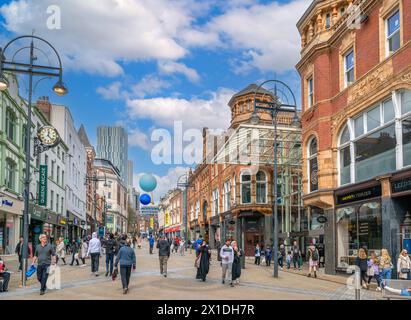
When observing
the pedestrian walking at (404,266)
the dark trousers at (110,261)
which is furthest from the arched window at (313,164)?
→ the dark trousers at (110,261)

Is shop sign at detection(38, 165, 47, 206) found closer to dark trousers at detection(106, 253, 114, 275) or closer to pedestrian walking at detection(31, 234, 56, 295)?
dark trousers at detection(106, 253, 114, 275)

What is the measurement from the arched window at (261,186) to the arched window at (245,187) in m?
0.90

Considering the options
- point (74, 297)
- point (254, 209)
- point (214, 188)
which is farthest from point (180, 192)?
point (74, 297)

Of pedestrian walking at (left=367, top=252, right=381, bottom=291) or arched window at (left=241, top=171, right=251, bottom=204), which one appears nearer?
pedestrian walking at (left=367, top=252, right=381, bottom=291)

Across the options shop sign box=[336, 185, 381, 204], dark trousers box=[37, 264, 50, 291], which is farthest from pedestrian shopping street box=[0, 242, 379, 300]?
shop sign box=[336, 185, 381, 204]

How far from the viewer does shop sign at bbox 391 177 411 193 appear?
1705cm

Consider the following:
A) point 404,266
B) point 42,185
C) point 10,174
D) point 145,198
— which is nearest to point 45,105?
point 42,185

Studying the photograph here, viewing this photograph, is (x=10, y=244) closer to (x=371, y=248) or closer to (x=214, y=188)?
(x=371, y=248)

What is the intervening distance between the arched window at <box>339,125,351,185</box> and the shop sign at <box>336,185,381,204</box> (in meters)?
0.83

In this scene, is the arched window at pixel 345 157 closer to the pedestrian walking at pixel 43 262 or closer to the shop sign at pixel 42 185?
the pedestrian walking at pixel 43 262

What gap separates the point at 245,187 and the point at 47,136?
68.5 feet

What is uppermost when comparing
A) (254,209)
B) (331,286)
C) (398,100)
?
(398,100)

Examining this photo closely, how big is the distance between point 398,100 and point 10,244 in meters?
24.1
